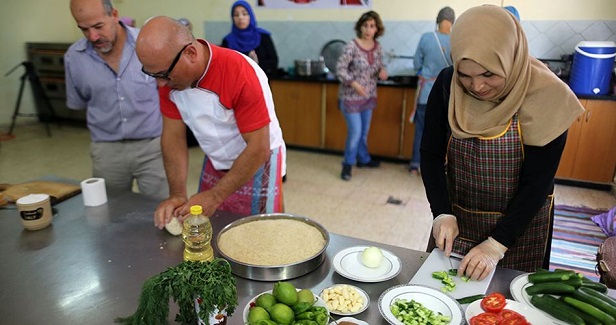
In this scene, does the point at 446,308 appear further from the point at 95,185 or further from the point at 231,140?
the point at 95,185

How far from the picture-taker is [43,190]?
1.86 metres

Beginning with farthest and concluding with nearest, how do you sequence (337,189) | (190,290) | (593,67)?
(337,189)
(593,67)
(190,290)

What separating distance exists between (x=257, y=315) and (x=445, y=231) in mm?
702

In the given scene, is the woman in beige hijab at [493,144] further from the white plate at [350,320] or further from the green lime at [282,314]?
the green lime at [282,314]

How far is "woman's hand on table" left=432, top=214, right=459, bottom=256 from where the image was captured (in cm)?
136

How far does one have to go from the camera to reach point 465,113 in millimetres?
1408

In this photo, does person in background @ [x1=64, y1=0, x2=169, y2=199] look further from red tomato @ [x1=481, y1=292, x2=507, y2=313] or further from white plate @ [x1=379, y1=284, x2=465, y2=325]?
red tomato @ [x1=481, y1=292, x2=507, y2=313]

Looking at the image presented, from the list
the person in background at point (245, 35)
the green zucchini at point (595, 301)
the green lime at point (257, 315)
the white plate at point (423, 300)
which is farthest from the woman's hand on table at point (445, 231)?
the person in background at point (245, 35)

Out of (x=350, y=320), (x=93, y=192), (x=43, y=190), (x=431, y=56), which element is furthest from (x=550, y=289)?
(x=431, y=56)

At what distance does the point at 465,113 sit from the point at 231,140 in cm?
88

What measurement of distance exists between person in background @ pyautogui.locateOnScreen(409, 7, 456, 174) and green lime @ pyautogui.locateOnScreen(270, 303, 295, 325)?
3.30 m

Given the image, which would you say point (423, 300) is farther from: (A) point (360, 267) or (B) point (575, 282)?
(B) point (575, 282)

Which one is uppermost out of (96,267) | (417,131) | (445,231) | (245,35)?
(245,35)

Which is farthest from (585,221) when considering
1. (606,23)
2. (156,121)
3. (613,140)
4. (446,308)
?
(156,121)
